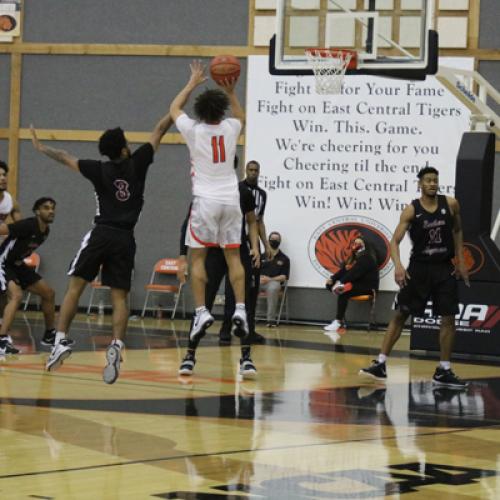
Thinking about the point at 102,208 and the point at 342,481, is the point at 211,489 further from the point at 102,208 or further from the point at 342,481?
the point at 102,208

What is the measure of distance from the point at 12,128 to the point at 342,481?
1619 cm

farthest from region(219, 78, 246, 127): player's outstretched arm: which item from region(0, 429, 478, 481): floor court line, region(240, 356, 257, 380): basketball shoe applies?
region(0, 429, 478, 481): floor court line

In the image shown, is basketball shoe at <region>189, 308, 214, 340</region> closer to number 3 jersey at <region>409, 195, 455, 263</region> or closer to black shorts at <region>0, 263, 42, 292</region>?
number 3 jersey at <region>409, 195, 455, 263</region>

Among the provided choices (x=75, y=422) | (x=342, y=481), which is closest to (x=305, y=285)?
(x=75, y=422)

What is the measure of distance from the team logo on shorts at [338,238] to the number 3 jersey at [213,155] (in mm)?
10059

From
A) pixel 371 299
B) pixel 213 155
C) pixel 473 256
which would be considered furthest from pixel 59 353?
pixel 371 299

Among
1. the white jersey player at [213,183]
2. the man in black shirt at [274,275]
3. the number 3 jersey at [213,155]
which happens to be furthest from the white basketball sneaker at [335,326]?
the number 3 jersey at [213,155]

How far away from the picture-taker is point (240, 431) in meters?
7.62

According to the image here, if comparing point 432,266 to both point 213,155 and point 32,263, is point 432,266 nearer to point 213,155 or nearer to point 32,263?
point 213,155

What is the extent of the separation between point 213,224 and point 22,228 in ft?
9.68

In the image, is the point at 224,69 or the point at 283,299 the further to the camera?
the point at 283,299

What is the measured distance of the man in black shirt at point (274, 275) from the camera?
19.4 meters

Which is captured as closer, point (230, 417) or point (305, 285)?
point (230, 417)

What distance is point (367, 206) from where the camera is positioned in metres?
19.9
